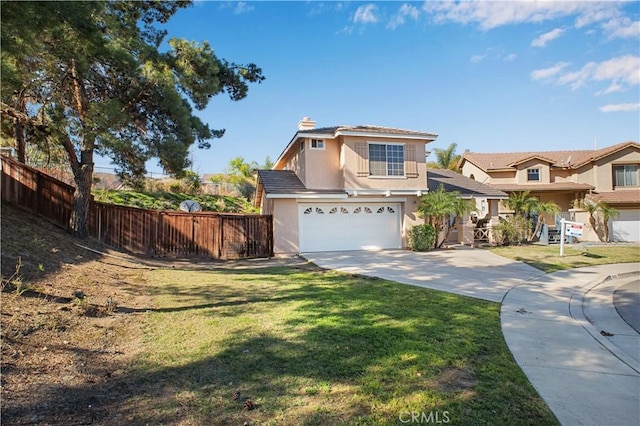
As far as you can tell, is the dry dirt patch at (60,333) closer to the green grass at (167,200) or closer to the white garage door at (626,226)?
the green grass at (167,200)

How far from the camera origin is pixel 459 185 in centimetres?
2097

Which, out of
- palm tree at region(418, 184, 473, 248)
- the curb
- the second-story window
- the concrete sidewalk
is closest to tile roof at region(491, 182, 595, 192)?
the second-story window

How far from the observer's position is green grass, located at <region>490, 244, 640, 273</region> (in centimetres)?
1301

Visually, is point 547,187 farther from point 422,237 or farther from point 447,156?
point 422,237

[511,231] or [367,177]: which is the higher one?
[367,177]

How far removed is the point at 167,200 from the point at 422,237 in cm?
1628

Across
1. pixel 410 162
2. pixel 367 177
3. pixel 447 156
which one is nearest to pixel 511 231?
pixel 410 162

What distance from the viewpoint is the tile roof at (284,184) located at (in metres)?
15.8

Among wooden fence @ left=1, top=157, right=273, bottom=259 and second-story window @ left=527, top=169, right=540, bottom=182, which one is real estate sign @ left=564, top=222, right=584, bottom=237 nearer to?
second-story window @ left=527, top=169, right=540, bottom=182

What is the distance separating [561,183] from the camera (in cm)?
2595

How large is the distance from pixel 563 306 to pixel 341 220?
1047 centimetres

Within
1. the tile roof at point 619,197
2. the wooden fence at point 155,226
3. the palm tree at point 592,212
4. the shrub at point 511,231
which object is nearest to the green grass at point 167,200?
the wooden fence at point 155,226

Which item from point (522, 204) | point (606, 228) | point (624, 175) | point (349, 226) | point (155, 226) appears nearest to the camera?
point (155, 226)

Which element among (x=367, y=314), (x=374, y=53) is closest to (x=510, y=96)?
(x=374, y=53)
